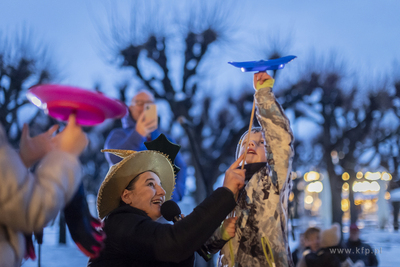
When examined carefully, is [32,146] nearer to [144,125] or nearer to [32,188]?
[32,188]

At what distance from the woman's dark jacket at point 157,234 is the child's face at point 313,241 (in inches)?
127

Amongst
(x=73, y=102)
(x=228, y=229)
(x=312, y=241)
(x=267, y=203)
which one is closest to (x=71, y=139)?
(x=73, y=102)

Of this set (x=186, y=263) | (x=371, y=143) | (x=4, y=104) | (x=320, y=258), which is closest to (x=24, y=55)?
(x=4, y=104)

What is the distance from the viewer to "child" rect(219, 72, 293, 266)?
1.82 meters

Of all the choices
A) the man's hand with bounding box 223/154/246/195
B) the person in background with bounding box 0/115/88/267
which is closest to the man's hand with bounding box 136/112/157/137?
the man's hand with bounding box 223/154/246/195

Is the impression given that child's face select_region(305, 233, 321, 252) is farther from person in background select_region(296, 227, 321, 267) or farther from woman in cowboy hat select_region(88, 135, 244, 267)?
woman in cowboy hat select_region(88, 135, 244, 267)

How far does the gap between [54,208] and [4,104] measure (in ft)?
35.9

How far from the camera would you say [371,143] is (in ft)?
58.3

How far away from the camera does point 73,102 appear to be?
117 cm

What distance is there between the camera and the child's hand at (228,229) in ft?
5.98

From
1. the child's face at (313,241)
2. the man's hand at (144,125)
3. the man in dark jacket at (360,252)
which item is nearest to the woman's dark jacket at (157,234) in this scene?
the man's hand at (144,125)

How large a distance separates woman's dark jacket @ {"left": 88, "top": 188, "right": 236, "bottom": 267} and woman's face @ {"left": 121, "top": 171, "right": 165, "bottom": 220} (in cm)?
8

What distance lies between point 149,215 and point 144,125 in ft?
4.59

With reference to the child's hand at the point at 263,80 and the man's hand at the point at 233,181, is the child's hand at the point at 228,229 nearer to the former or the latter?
the man's hand at the point at 233,181
